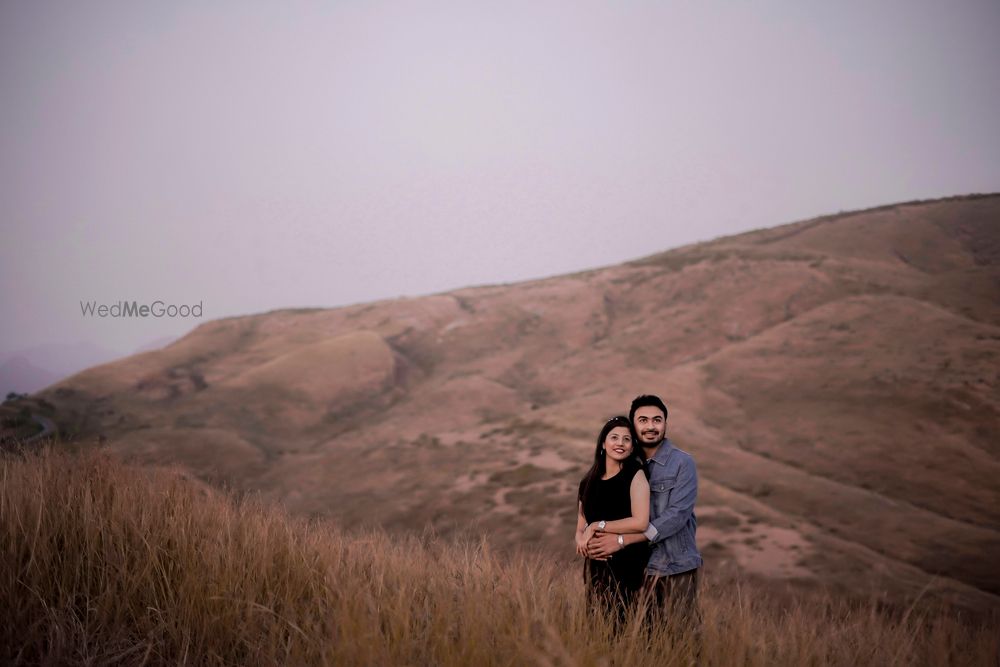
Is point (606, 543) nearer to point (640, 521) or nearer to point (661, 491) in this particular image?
point (640, 521)

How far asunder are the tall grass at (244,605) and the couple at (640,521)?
0.29m

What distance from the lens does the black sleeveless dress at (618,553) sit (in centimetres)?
368

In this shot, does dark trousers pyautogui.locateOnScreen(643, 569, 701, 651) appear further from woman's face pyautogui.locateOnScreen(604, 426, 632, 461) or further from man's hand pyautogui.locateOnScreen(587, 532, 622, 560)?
woman's face pyautogui.locateOnScreen(604, 426, 632, 461)

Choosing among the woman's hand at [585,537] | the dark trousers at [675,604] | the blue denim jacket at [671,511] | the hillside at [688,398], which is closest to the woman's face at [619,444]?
the blue denim jacket at [671,511]

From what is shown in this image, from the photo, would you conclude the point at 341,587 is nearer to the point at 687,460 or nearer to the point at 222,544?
the point at 222,544

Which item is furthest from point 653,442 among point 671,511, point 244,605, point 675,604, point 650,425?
point 244,605

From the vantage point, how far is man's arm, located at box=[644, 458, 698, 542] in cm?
370

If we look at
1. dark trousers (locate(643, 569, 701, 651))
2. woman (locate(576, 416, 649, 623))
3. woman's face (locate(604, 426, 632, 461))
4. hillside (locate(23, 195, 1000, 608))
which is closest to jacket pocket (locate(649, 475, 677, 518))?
woman (locate(576, 416, 649, 623))

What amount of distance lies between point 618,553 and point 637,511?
1.07 feet

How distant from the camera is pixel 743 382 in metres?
27.1

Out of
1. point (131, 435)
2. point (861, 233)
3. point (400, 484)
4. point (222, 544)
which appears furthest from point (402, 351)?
point (222, 544)

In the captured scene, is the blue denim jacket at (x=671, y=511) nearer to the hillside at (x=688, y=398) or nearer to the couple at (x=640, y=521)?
the couple at (x=640, y=521)

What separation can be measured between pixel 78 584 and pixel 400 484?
21.2m

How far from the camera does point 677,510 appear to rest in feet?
12.2
